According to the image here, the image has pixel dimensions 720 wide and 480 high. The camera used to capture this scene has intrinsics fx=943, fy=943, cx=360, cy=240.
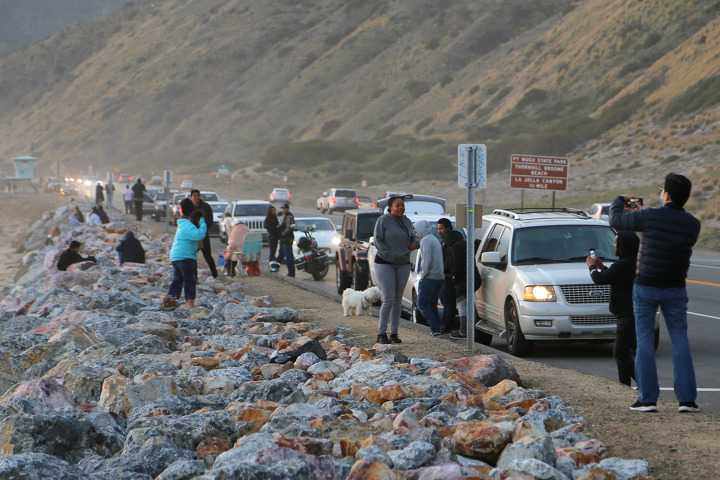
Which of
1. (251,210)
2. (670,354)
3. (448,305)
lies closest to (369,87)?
(251,210)

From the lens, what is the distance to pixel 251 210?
34500 mm

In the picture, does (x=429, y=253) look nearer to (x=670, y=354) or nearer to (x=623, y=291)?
(x=670, y=354)

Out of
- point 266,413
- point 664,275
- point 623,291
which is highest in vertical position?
point 664,275

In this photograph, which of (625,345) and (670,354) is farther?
(670,354)

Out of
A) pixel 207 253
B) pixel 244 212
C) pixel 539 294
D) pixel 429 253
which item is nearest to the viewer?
pixel 539 294

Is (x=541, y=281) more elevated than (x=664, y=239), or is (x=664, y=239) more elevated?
(x=664, y=239)

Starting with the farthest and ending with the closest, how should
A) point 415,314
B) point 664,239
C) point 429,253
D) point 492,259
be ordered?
1. point 415,314
2. point 429,253
3. point 492,259
4. point 664,239

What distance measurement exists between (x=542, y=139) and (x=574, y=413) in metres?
70.6

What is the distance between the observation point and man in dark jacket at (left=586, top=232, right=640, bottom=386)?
9203 millimetres

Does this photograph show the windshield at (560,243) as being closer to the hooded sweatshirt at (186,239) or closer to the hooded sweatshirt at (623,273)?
the hooded sweatshirt at (623,273)

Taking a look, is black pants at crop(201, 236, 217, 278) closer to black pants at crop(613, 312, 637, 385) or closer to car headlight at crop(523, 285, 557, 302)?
car headlight at crop(523, 285, 557, 302)

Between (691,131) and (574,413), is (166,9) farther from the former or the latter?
(574,413)

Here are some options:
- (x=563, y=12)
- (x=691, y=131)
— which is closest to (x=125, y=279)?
(x=691, y=131)

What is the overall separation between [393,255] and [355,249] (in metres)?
7.50
